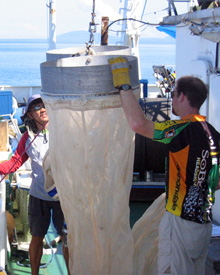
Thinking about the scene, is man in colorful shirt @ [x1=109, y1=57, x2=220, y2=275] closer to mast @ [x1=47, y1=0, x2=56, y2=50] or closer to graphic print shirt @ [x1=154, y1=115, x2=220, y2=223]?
graphic print shirt @ [x1=154, y1=115, x2=220, y2=223]

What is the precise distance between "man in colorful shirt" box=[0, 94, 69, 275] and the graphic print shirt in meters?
1.47

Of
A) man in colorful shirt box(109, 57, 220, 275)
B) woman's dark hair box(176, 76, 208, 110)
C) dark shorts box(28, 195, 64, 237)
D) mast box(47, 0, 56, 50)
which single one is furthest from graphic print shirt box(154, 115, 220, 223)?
mast box(47, 0, 56, 50)

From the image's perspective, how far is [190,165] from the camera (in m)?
2.75


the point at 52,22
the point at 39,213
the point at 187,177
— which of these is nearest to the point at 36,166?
the point at 39,213

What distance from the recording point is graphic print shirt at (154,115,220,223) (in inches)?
108

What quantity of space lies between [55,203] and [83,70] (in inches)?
70.5

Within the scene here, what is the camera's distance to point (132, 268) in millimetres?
3105

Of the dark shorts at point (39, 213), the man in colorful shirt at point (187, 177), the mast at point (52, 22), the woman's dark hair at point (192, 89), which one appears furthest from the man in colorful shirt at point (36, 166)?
the mast at point (52, 22)

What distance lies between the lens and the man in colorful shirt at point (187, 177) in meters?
2.75

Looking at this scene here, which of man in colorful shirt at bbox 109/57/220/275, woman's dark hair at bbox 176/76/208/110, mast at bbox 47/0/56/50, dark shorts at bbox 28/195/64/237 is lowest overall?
dark shorts at bbox 28/195/64/237

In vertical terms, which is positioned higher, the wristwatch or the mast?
the mast

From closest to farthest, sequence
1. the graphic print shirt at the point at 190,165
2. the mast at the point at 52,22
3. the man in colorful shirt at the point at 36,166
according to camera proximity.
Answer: the graphic print shirt at the point at 190,165, the man in colorful shirt at the point at 36,166, the mast at the point at 52,22

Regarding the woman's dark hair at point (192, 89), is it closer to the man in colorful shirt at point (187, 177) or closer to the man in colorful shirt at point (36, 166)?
the man in colorful shirt at point (187, 177)

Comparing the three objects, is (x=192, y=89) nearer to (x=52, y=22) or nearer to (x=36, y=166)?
(x=36, y=166)
